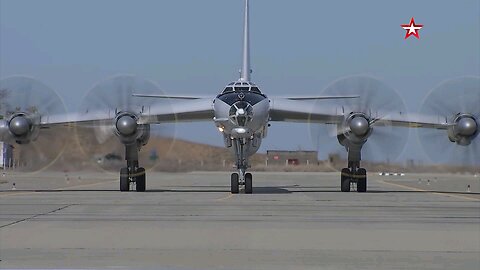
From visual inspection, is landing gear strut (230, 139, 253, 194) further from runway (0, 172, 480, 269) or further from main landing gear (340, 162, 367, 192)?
runway (0, 172, 480, 269)

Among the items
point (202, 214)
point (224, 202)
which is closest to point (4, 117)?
point (224, 202)

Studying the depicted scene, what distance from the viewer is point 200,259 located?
912 cm

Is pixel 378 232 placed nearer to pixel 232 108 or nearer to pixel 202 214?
pixel 202 214

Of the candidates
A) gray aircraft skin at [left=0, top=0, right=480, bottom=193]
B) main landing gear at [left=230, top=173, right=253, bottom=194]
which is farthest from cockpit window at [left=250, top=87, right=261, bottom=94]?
main landing gear at [left=230, top=173, right=253, bottom=194]

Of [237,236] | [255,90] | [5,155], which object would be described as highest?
[5,155]

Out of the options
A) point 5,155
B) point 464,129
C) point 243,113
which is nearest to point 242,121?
point 243,113

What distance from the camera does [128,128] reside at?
25.6 m

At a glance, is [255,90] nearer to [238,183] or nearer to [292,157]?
[238,183]

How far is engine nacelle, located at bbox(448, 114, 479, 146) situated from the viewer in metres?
24.9

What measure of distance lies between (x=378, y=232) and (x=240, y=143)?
42.0ft

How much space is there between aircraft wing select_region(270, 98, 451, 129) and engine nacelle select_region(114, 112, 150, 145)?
484 centimetres

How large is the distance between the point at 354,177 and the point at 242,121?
20.7 feet

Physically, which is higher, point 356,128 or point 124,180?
point 356,128

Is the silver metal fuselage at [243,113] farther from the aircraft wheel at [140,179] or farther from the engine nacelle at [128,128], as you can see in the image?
the aircraft wheel at [140,179]
